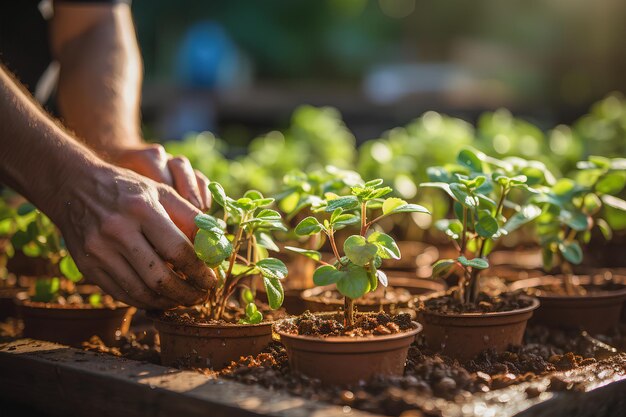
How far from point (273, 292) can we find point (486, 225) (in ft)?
1.73

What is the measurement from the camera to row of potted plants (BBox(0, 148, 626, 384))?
1.53 metres

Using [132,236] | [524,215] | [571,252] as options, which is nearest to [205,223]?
[132,236]

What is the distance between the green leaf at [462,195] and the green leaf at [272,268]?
41 centimetres

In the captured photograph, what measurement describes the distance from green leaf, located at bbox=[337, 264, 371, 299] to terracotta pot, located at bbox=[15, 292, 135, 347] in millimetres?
797

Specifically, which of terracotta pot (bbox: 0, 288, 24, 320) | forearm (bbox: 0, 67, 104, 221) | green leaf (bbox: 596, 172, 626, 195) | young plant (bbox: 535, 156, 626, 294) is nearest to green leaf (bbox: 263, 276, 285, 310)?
forearm (bbox: 0, 67, 104, 221)

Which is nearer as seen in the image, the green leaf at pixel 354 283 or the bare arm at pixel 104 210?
the green leaf at pixel 354 283

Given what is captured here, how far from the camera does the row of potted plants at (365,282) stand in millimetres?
1530

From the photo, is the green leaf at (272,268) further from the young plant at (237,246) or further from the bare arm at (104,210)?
the bare arm at (104,210)

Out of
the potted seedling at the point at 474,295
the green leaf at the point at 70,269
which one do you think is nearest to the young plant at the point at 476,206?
the potted seedling at the point at 474,295

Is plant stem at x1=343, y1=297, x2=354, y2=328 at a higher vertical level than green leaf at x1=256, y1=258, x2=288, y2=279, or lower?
lower

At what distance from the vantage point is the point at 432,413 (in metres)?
1.30

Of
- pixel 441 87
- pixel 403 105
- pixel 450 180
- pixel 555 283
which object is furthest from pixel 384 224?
pixel 441 87

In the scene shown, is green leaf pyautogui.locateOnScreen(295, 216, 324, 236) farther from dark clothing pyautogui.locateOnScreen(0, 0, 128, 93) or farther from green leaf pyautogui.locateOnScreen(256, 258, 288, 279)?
dark clothing pyautogui.locateOnScreen(0, 0, 128, 93)

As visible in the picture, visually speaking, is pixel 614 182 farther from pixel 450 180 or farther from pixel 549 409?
pixel 549 409
